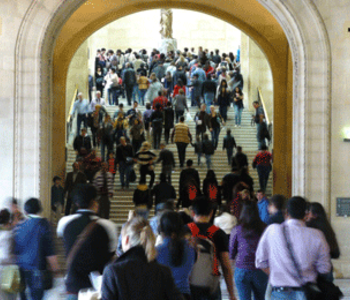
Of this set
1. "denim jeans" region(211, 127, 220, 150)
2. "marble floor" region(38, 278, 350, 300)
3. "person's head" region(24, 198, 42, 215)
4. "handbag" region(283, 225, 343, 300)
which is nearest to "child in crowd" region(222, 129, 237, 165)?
"denim jeans" region(211, 127, 220, 150)

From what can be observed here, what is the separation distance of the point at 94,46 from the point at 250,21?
1972cm

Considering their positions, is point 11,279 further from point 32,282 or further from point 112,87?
point 112,87

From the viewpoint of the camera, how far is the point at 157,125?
21.1 m

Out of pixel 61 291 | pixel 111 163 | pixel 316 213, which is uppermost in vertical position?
pixel 111 163

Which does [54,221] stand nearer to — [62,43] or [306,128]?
[62,43]

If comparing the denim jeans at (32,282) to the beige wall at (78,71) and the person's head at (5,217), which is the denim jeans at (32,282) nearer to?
the person's head at (5,217)

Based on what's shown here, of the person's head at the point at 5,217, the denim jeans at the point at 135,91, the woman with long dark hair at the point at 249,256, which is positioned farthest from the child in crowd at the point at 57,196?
the denim jeans at the point at 135,91

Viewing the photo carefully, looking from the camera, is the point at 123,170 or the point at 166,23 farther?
the point at 166,23

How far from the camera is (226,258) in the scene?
7.11 meters

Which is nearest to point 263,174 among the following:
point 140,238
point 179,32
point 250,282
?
point 250,282

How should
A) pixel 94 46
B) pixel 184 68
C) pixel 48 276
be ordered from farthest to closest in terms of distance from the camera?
pixel 94 46 < pixel 184 68 < pixel 48 276

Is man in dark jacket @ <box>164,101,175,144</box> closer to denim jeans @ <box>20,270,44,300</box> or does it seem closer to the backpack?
denim jeans @ <box>20,270,44,300</box>

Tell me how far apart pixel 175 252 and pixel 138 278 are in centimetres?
158

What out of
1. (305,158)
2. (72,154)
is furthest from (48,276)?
(72,154)
